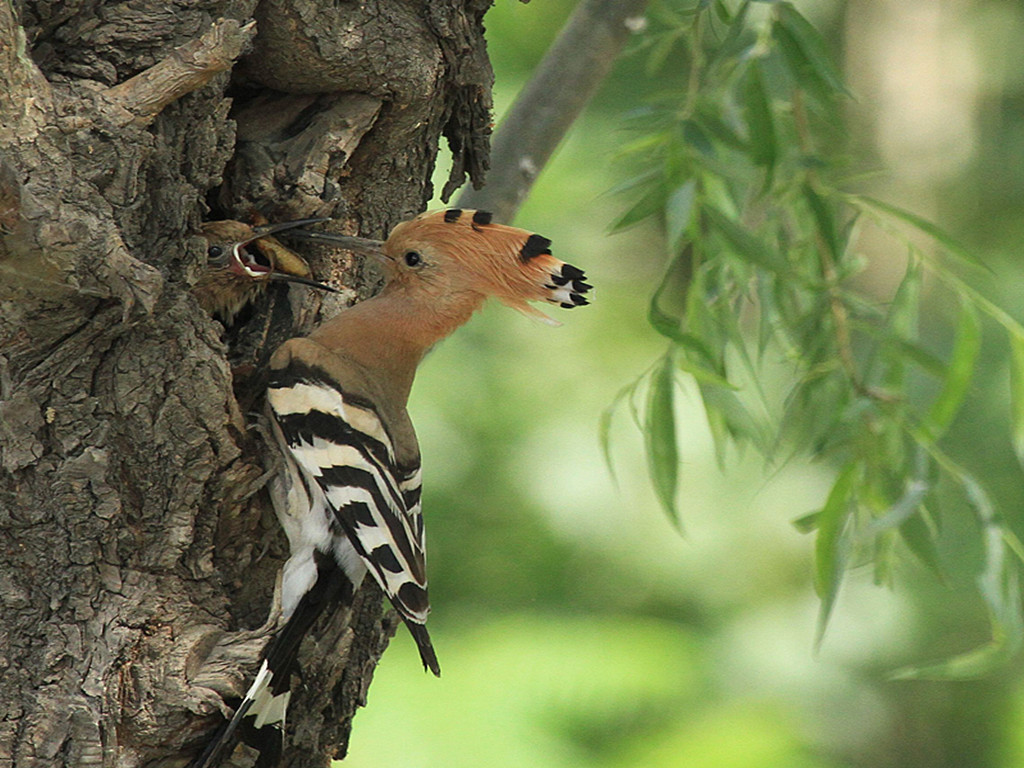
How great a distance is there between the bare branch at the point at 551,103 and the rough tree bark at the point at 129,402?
44 centimetres

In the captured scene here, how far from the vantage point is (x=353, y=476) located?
1.60 meters

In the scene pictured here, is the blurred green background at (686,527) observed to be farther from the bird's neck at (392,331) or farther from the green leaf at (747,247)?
the green leaf at (747,247)

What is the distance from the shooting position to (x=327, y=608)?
5.16 feet

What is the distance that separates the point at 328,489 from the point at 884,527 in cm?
70

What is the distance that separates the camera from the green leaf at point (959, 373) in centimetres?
172

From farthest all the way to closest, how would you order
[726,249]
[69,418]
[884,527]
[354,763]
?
[354,763]
[726,249]
[884,527]
[69,418]

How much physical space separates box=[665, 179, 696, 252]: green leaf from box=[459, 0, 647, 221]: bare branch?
0.29 m

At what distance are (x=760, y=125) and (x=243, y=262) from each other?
28.8 inches

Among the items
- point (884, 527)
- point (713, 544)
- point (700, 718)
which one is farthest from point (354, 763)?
point (884, 527)

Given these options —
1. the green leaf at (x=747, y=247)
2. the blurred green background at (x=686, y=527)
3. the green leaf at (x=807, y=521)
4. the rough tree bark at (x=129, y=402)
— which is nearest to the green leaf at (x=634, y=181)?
the green leaf at (x=747, y=247)

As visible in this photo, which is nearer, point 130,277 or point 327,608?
point 130,277

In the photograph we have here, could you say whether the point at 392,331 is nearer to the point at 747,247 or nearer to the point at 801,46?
the point at 747,247

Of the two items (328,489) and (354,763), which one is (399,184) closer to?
(328,489)

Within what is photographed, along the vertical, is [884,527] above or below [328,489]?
above
